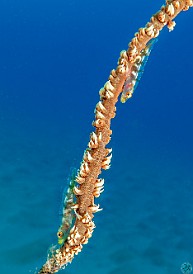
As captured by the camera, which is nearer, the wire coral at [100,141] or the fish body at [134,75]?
the wire coral at [100,141]

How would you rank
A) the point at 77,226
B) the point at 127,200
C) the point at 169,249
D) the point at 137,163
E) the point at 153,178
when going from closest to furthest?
1. the point at 77,226
2. the point at 169,249
3. the point at 127,200
4. the point at 153,178
5. the point at 137,163

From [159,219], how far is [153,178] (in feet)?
14.7

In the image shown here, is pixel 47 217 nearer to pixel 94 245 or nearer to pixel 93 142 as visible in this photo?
pixel 94 245

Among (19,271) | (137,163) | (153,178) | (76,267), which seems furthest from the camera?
(137,163)

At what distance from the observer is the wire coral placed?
5.73 ft

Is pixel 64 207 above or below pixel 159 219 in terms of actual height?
below

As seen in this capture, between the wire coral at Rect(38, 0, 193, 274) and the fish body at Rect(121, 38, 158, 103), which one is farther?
the fish body at Rect(121, 38, 158, 103)

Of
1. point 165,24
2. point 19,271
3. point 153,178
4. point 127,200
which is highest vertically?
point 153,178

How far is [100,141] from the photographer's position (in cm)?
186

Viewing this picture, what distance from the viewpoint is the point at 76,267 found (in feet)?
34.9

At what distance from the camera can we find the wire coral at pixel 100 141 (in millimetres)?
1746

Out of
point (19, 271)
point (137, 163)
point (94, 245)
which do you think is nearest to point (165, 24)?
point (19, 271)

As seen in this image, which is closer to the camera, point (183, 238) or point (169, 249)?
point (169, 249)

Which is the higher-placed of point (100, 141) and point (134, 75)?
point (134, 75)
